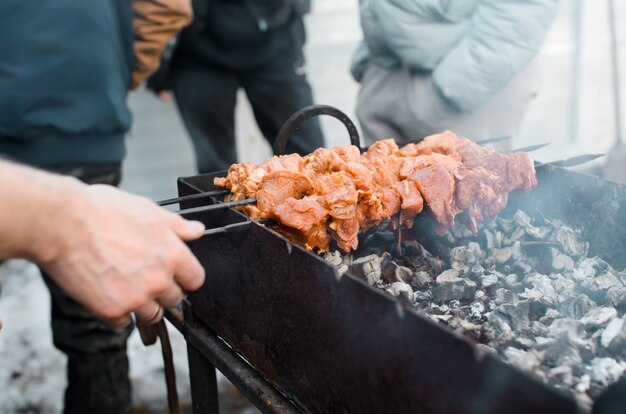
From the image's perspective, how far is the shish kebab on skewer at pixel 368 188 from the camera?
2188 millimetres

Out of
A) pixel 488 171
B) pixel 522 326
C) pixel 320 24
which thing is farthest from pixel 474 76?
pixel 320 24

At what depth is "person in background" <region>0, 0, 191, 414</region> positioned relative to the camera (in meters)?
3.04

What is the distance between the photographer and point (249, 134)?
21.4 feet

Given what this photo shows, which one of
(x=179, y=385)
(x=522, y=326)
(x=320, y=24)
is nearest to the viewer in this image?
(x=522, y=326)

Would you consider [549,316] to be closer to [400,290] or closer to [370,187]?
[400,290]

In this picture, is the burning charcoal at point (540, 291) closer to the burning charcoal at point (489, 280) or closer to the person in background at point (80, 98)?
the burning charcoal at point (489, 280)

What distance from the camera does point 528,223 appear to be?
2.59m

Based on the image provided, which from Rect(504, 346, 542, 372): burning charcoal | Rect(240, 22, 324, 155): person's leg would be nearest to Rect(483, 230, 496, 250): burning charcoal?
Rect(504, 346, 542, 372): burning charcoal

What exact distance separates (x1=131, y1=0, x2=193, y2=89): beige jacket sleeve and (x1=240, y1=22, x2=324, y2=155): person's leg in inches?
53.1

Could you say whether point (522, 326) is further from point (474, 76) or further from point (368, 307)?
point (474, 76)

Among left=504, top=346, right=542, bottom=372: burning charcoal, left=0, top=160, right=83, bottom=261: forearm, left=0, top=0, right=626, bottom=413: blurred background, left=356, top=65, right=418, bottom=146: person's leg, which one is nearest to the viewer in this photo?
left=0, top=160, right=83, bottom=261: forearm

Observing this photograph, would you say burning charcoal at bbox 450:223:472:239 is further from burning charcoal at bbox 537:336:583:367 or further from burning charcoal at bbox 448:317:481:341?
burning charcoal at bbox 537:336:583:367

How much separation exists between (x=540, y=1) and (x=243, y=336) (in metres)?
2.38

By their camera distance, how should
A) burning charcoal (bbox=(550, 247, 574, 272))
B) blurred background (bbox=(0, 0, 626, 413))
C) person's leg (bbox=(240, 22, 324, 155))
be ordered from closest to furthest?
burning charcoal (bbox=(550, 247, 574, 272)) → blurred background (bbox=(0, 0, 626, 413)) → person's leg (bbox=(240, 22, 324, 155))
